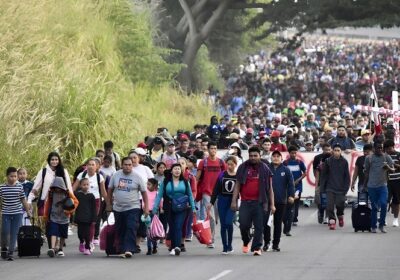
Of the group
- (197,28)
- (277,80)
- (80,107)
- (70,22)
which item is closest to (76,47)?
(70,22)

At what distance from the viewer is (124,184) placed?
2227cm

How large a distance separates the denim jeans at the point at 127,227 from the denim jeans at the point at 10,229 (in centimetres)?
149

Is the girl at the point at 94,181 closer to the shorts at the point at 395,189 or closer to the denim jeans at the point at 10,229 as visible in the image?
the denim jeans at the point at 10,229

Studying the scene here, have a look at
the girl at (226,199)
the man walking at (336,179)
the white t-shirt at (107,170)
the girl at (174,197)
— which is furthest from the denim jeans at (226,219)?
the man walking at (336,179)

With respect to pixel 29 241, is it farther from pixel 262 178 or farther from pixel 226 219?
pixel 262 178

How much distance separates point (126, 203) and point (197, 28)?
39.5 meters

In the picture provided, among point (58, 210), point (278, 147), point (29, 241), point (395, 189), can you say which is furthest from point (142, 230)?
point (278, 147)

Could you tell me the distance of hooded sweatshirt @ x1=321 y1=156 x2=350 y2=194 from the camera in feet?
90.7

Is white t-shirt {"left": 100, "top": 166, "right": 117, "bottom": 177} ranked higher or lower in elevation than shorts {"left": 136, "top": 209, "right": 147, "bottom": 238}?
higher

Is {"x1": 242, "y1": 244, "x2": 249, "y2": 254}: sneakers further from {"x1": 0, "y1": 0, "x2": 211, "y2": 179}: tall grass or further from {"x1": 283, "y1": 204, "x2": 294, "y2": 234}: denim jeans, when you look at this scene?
{"x1": 0, "y1": 0, "x2": 211, "y2": 179}: tall grass

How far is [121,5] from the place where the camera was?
4250 cm

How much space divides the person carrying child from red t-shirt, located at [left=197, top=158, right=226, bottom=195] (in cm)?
254

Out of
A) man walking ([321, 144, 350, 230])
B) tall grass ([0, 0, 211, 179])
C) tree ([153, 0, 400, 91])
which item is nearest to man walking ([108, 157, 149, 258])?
tall grass ([0, 0, 211, 179])

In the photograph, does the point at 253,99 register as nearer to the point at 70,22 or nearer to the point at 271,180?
the point at 70,22
